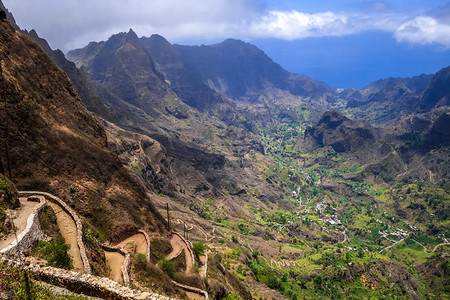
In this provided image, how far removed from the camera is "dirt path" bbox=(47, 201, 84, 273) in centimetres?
2340

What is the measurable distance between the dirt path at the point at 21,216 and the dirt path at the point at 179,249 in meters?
19.0

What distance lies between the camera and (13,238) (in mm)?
21000

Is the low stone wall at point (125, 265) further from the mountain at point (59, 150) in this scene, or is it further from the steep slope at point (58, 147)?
the steep slope at point (58, 147)

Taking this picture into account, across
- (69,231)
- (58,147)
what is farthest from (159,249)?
(58,147)

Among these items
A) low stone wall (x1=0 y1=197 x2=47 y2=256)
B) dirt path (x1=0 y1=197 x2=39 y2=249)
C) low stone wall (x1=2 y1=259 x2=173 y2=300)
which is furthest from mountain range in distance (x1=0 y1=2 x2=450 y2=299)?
low stone wall (x1=2 y1=259 x2=173 y2=300)

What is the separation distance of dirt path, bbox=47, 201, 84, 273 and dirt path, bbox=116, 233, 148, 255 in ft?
33.1

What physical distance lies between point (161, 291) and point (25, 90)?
2952 centimetres

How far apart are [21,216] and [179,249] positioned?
23.5m

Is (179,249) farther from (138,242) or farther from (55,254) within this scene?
(55,254)

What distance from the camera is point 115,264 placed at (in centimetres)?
2864

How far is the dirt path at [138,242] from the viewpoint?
36681 millimetres

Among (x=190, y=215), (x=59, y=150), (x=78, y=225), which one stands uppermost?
(x=59, y=150)

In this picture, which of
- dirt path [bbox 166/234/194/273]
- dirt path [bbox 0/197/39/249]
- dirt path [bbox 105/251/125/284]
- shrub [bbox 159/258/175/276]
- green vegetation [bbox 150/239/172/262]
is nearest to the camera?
dirt path [bbox 0/197/39/249]

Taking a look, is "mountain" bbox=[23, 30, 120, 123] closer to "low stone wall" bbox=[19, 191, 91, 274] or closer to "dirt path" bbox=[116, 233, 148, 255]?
"dirt path" bbox=[116, 233, 148, 255]
